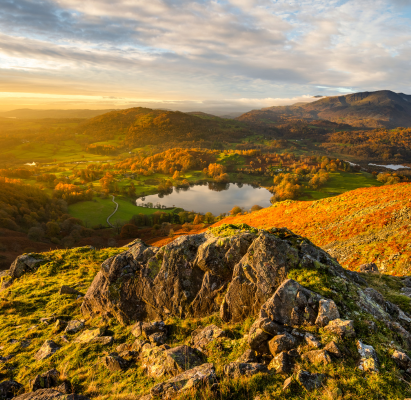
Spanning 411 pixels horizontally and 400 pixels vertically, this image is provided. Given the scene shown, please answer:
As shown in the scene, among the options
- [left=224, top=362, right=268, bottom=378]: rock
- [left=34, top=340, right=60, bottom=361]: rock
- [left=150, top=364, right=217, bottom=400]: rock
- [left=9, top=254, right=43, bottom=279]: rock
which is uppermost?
[left=224, top=362, right=268, bottom=378]: rock

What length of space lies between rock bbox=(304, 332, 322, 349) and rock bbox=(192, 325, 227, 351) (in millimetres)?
3020

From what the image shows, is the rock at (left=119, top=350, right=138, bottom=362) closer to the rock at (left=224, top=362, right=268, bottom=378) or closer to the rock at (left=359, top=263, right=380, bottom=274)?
the rock at (left=224, top=362, right=268, bottom=378)

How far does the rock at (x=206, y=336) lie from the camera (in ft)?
27.1

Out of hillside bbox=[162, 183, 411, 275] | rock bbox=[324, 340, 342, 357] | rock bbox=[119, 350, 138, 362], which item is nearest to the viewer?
rock bbox=[324, 340, 342, 357]

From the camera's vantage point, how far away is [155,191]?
165250 millimetres

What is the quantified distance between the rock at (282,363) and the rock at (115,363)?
558 cm

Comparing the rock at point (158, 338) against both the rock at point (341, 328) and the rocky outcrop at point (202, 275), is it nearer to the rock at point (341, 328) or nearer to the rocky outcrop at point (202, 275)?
the rocky outcrop at point (202, 275)

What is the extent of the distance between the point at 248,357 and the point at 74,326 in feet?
31.6

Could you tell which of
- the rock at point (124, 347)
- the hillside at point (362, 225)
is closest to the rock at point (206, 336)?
the rock at point (124, 347)

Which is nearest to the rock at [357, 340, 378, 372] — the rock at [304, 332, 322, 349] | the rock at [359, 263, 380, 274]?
the rock at [304, 332, 322, 349]

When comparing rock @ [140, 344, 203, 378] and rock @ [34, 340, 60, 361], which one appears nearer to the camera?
rock @ [140, 344, 203, 378]

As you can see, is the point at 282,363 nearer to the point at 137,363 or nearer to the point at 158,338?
the point at 158,338

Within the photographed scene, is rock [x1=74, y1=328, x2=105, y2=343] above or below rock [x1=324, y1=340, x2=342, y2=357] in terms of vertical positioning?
below

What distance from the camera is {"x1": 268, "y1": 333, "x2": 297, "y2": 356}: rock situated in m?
6.83
